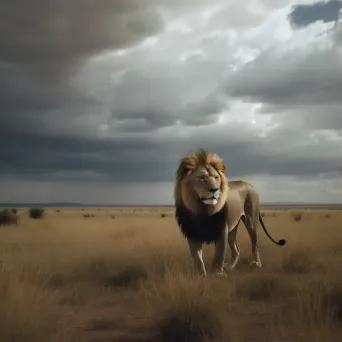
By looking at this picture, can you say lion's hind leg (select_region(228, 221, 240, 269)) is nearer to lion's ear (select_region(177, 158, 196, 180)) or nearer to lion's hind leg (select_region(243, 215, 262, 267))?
lion's hind leg (select_region(243, 215, 262, 267))

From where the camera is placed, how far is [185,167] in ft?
18.2

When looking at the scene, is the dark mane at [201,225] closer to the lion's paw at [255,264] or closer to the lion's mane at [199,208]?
the lion's mane at [199,208]

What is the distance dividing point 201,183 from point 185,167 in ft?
1.02

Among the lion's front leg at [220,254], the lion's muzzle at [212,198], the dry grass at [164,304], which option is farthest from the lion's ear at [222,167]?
the dry grass at [164,304]

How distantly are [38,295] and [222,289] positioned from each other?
1895 millimetres

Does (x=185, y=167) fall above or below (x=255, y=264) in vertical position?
above

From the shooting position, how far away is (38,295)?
405 cm

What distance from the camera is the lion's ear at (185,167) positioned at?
5.50 meters

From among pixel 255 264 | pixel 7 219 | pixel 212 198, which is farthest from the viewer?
pixel 7 219

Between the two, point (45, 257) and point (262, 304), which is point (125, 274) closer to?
point (262, 304)

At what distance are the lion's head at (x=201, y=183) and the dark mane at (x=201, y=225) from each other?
3.0 inches

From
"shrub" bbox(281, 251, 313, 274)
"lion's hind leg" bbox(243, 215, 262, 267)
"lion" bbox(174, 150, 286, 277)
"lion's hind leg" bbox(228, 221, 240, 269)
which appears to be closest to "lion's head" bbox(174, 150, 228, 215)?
"lion" bbox(174, 150, 286, 277)

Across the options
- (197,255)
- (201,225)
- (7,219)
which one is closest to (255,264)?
(197,255)

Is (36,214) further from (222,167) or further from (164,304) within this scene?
(164,304)
